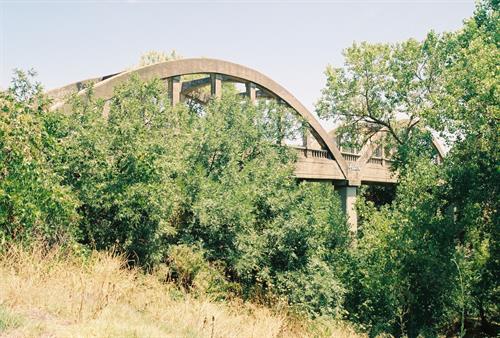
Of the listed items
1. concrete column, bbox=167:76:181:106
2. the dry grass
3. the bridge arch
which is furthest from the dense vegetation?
concrete column, bbox=167:76:181:106

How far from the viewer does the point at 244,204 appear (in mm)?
10969

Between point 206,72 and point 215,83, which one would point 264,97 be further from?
point 206,72

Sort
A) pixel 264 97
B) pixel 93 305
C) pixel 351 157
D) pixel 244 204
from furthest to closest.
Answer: pixel 351 157 → pixel 264 97 → pixel 244 204 → pixel 93 305

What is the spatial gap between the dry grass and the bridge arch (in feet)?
17.6

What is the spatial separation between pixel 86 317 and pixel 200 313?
83.1 inches

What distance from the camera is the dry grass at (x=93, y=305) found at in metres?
4.91

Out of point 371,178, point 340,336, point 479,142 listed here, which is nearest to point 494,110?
point 479,142

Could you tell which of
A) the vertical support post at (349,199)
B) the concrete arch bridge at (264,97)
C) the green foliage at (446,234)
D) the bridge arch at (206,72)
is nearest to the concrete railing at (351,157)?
the concrete arch bridge at (264,97)

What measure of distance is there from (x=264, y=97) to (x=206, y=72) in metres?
6.02

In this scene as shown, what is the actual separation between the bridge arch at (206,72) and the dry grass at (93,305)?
5358 millimetres

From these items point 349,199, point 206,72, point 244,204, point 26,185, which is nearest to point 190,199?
point 244,204

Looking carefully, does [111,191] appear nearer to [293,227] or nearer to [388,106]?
[293,227]

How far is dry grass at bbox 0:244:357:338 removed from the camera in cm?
491

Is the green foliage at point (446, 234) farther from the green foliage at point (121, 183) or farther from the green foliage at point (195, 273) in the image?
the green foliage at point (121, 183)
